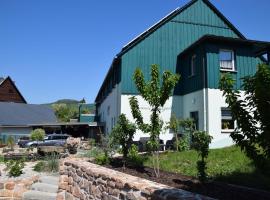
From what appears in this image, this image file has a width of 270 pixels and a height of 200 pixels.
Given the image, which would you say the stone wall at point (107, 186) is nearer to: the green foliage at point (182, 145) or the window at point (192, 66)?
the green foliage at point (182, 145)

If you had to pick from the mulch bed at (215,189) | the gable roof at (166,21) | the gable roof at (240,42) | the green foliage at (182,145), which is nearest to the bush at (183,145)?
the green foliage at (182,145)

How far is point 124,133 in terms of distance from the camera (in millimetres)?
10422

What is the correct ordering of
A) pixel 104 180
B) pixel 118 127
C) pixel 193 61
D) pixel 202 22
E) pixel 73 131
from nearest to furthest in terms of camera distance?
1. pixel 104 180
2. pixel 118 127
3. pixel 193 61
4. pixel 202 22
5. pixel 73 131

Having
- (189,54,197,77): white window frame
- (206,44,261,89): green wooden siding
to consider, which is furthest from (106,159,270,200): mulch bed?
(189,54,197,77): white window frame

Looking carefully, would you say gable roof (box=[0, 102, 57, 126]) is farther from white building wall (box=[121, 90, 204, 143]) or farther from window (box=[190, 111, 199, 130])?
window (box=[190, 111, 199, 130])

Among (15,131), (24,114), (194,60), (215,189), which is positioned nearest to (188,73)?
(194,60)

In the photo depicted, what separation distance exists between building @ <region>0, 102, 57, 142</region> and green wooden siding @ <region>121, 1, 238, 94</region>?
24.3m

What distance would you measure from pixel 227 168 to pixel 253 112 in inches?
195

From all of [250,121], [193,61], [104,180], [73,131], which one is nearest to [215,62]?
[193,61]

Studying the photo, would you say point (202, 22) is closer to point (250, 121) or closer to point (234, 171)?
point (234, 171)

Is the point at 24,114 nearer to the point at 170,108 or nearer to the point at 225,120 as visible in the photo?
the point at 170,108

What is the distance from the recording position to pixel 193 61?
20.9 m

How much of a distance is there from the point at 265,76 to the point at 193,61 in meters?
16.7

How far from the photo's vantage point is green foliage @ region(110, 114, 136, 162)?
10.3 metres
